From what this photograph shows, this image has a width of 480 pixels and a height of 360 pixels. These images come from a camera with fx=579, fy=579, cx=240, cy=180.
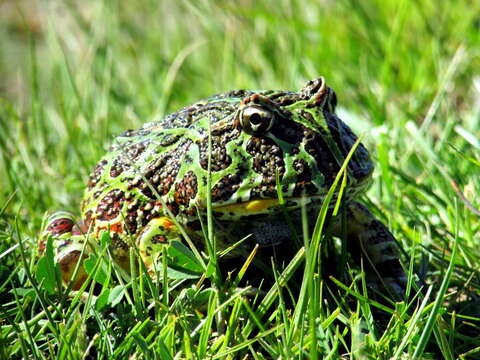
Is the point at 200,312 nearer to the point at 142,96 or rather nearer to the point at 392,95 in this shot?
the point at 392,95

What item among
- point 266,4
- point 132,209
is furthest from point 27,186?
point 266,4

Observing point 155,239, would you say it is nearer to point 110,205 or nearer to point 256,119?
point 110,205

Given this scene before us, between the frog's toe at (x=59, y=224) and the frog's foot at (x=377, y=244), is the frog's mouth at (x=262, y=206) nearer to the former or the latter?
the frog's foot at (x=377, y=244)

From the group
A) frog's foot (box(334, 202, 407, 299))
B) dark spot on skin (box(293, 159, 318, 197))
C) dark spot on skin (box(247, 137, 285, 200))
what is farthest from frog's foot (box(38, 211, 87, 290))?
frog's foot (box(334, 202, 407, 299))

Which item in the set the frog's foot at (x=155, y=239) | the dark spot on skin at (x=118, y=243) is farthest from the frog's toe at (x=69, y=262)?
the frog's foot at (x=155, y=239)

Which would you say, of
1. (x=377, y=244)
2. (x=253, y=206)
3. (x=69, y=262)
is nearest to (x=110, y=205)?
(x=69, y=262)
